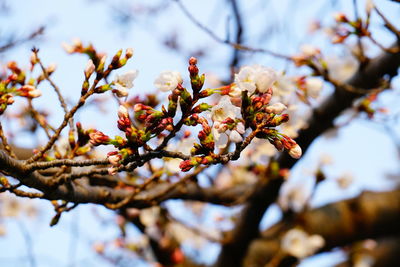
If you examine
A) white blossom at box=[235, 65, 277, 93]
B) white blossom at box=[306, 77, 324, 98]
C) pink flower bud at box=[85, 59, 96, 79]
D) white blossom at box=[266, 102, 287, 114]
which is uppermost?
white blossom at box=[306, 77, 324, 98]

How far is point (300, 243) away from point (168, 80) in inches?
76.9

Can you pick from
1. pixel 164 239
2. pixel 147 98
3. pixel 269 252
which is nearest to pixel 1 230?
pixel 164 239

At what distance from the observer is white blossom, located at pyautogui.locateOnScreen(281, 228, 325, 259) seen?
8.64 ft

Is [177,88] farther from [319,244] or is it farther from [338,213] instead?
[338,213]

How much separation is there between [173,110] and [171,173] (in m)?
0.60

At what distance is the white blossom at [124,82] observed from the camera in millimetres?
1180

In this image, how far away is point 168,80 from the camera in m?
1.10

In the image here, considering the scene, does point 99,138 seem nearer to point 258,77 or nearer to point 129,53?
point 129,53

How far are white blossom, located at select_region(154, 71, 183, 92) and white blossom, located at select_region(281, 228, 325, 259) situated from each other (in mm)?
1920

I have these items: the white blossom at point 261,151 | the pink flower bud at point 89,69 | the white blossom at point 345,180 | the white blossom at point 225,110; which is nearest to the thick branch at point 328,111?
the white blossom at point 261,151

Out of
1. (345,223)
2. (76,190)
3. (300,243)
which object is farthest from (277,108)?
(345,223)

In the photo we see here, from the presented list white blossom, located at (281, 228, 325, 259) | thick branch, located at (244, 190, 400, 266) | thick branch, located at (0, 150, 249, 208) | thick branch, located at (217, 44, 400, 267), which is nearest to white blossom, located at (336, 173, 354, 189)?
thick branch, located at (244, 190, 400, 266)

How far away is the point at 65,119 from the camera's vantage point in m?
1.12

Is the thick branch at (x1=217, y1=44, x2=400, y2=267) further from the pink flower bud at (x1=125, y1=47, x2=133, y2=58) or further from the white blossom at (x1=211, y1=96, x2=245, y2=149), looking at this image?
the pink flower bud at (x1=125, y1=47, x2=133, y2=58)
